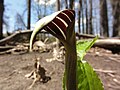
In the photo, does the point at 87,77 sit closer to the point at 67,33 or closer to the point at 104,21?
the point at 67,33

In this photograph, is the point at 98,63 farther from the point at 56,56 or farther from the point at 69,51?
the point at 69,51

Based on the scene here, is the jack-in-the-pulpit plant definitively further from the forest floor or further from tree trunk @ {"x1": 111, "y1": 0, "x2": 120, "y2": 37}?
tree trunk @ {"x1": 111, "y1": 0, "x2": 120, "y2": 37}

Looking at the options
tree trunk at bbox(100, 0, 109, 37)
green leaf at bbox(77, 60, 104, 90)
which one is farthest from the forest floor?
tree trunk at bbox(100, 0, 109, 37)

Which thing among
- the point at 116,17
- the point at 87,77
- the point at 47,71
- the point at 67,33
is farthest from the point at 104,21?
the point at 67,33

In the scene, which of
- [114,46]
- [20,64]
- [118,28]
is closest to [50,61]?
[20,64]

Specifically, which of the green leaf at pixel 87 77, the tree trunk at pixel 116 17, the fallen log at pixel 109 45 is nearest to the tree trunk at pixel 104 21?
the tree trunk at pixel 116 17

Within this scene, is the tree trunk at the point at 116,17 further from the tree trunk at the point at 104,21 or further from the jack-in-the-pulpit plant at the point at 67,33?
the jack-in-the-pulpit plant at the point at 67,33

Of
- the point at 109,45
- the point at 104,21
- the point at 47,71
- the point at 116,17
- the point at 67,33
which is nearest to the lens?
the point at 67,33
